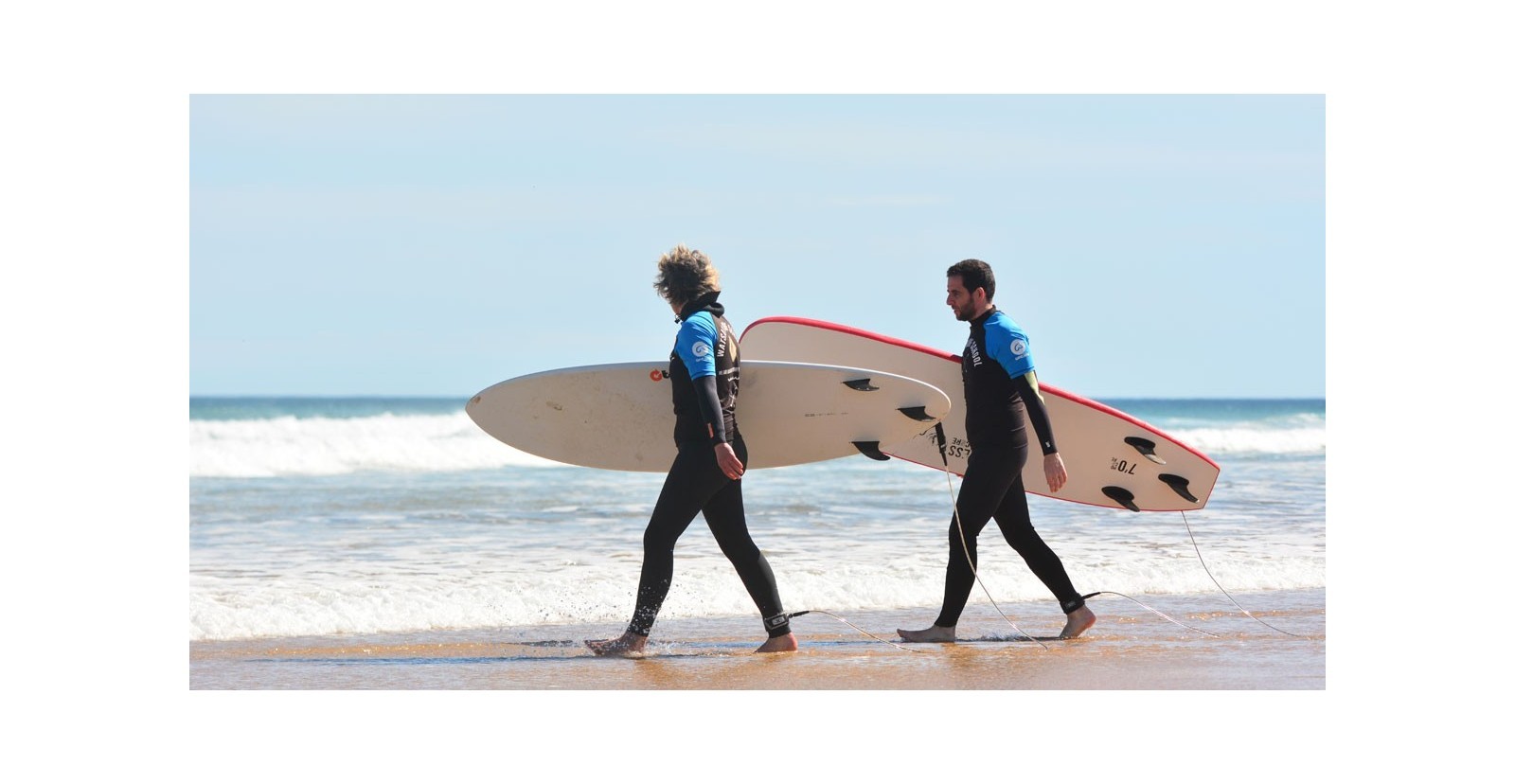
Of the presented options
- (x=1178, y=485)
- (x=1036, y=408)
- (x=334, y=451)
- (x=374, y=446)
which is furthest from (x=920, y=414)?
(x=374, y=446)

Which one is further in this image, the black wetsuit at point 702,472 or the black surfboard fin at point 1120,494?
the black surfboard fin at point 1120,494

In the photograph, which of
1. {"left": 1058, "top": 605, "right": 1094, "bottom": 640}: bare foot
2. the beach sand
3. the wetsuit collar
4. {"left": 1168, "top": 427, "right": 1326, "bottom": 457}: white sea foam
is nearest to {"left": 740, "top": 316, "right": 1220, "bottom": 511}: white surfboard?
the beach sand

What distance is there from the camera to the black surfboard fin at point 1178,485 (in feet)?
20.7

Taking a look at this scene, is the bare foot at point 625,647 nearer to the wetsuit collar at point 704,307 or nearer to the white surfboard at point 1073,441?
the wetsuit collar at point 704,307

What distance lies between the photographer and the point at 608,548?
912 cm

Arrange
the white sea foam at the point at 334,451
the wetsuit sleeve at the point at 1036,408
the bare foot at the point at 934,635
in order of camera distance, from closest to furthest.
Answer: the wetsuit sleeve at the point at 1036,408, the bare foot at the point at 934,635, the white sea foam at the point at 334,451

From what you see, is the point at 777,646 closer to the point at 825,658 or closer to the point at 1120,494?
the point at 825,658

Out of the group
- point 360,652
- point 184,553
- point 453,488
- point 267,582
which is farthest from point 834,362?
point 453,488

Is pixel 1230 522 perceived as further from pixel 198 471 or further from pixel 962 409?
pixel 198 471

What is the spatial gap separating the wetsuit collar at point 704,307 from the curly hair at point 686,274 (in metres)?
0.02

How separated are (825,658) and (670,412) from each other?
1.37m

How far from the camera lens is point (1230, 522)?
10016 millimetres

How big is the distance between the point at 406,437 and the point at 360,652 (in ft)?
50.7

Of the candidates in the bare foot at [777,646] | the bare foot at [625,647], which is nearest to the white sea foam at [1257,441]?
the bare foot at [777,646]
